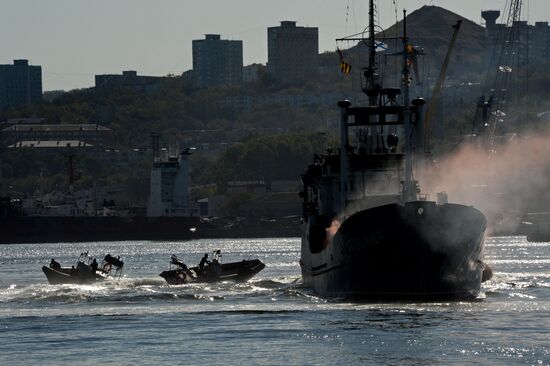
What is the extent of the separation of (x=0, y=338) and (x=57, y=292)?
75.2ft

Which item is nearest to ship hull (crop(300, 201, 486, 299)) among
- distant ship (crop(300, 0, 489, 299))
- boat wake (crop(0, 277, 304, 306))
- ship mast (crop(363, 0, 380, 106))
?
distant ship (crop(300, 0, 489, 299))

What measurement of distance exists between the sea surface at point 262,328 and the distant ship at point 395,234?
1.27 m

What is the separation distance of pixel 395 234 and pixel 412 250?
3.25ft

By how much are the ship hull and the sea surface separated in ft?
3.89

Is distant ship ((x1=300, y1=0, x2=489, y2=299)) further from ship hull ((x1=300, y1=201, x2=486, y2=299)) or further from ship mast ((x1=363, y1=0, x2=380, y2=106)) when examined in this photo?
ship mast ((x1=363, y1=0, x2=380, y2=106))

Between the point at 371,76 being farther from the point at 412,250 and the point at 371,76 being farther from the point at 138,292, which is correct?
the point at 412,250

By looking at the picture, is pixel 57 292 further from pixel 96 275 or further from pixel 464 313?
pixel 464 313

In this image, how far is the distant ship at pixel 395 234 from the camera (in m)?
69.7

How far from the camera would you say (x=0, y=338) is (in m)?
62.6

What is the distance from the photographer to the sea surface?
54500 millimetres

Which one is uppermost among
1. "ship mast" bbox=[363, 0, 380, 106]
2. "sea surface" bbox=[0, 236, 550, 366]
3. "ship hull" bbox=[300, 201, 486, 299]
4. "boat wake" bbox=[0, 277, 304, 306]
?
"ship mast" bbox=[363, 0, 380, 106]

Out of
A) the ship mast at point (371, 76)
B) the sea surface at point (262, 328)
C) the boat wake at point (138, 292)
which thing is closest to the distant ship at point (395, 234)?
the sea surface at point (262, 328)

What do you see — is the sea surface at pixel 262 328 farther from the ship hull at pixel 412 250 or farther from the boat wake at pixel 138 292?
the ship hull at pixel 412 250

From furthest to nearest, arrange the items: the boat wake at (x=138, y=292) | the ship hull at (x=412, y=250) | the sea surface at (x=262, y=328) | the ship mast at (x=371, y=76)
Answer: the ship mast at (x=371, y=76)
the boat wake at (x=138, y=292)
the ship hull at (x=412, y=250)
the sea surface at (x=262, y=328)
